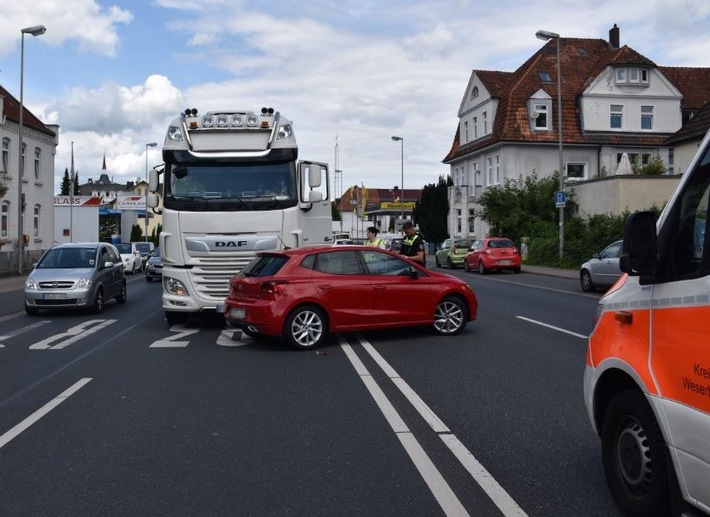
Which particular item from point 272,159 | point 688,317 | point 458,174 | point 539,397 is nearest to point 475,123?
point 458,174

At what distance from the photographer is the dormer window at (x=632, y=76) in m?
52.0

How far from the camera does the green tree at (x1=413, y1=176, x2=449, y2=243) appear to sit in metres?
65.9

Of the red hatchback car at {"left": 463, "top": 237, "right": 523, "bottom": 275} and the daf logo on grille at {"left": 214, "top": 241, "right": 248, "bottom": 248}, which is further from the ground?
the daf logo on grille at {"left": 214, "top": 241, "right": 248, "bottom": 248}

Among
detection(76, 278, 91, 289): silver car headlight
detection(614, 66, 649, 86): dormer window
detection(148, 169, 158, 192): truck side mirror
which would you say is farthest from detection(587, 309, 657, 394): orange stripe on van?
detection(614, 66, 649, 86): dormer window

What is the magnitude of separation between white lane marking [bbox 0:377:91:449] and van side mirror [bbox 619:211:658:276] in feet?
16.2

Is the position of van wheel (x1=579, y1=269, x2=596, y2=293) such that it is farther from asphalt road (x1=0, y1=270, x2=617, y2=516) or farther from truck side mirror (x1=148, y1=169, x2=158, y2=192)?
truck side mirror (x1=148, y1=169, x2=158, y2=192)

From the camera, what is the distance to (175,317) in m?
14.8

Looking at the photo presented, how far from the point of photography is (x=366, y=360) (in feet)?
34.1

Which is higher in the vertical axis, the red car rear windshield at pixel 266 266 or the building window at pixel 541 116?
the building window at pixel 541 116

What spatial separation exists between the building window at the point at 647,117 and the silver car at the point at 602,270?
114 ft

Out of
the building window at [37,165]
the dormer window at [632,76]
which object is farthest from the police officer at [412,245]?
the dormer window at [632,76]

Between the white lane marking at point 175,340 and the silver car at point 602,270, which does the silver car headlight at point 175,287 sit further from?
the silver car at point 602,270

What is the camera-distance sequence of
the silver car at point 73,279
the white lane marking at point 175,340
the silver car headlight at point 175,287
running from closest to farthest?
the white lane marking at point 175,340 → the silver car headlight at point 175,287 → the silver car at point 73,279

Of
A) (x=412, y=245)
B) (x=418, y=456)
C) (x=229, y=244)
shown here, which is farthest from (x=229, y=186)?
(x=418, y=456)
